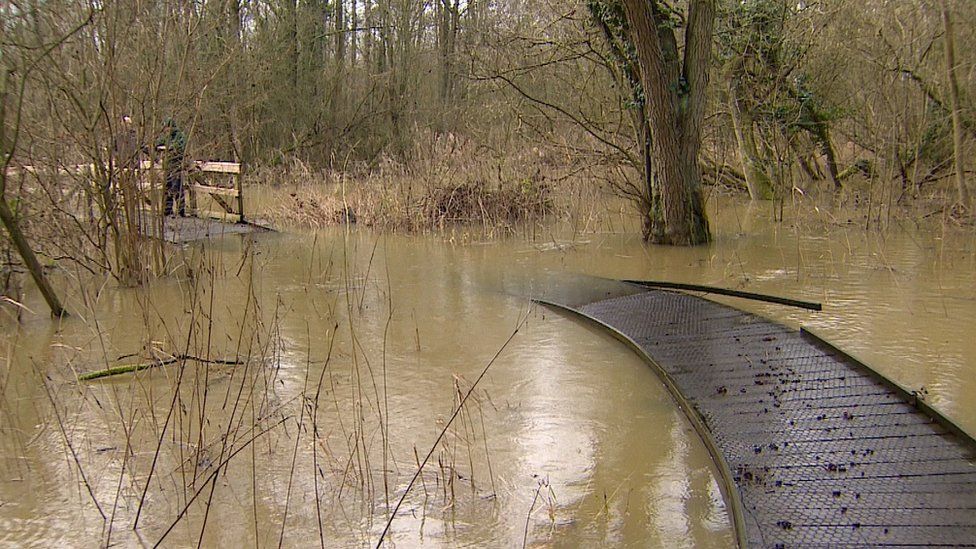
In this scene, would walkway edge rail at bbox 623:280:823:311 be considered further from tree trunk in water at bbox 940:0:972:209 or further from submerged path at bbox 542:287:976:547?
tree trunk in water at bbox 940:0:972:209

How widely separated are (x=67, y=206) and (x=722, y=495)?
7675mm

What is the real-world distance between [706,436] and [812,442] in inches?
22.7

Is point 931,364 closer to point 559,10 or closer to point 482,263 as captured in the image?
point 482,263

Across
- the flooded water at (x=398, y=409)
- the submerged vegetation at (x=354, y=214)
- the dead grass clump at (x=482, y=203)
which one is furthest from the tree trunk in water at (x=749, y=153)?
the flooded water at (x=398, y=409)

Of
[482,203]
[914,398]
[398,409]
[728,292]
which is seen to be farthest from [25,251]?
[482,203]

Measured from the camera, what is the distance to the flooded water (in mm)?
4207

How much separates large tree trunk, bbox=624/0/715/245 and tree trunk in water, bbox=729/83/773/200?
10.7 feet

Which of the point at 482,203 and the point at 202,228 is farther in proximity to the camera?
the point at 482,203

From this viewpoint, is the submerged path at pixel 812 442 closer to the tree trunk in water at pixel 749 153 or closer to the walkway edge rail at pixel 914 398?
the walkway edge rail at pixel 914 398

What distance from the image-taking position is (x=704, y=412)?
17.4ft

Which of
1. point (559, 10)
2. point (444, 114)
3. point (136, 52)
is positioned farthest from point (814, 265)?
point (444, 114)

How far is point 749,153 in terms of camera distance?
15.4 metres

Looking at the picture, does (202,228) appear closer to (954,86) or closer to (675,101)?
(675,101)

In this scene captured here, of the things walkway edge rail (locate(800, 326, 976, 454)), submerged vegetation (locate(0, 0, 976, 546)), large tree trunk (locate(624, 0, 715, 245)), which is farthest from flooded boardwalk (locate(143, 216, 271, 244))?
walkway edge rail (locate(800, 326, 976, 454))
